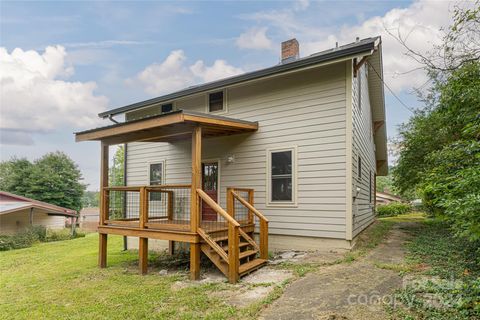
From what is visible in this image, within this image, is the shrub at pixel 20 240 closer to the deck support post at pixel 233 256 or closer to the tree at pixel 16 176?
the deck support post at pixel 233 256

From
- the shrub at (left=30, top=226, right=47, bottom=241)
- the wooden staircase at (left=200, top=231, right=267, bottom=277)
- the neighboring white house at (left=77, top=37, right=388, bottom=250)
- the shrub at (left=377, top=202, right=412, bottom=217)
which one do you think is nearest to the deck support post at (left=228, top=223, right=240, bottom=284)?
the wooden staircase at (left=200, top=231, right=267, bottom=277)

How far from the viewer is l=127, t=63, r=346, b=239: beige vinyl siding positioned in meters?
7.08

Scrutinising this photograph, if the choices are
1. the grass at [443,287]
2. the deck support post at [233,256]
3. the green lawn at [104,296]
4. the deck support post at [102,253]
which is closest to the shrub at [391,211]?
the grass at [443,287]

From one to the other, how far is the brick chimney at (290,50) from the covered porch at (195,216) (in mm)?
3520

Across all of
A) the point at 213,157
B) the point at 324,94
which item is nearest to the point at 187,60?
the point at 213,157

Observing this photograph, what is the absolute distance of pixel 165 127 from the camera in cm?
683

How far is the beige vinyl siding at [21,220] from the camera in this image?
2159cm

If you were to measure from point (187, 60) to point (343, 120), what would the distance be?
14.9 metres

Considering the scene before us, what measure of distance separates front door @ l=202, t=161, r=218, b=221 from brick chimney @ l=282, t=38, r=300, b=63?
4419 mm

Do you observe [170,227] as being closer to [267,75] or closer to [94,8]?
[267,75]

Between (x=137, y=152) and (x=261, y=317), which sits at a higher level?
(x=137, y=152)

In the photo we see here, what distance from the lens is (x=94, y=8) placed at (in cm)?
1128

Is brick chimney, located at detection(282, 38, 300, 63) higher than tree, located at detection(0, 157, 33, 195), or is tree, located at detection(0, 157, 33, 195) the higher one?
brick chimney, located at detection(282, 38, 300, 63)

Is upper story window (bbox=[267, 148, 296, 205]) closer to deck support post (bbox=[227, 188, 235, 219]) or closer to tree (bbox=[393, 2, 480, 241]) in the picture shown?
deck support post (bbox=[227, 188, 235, 219])
